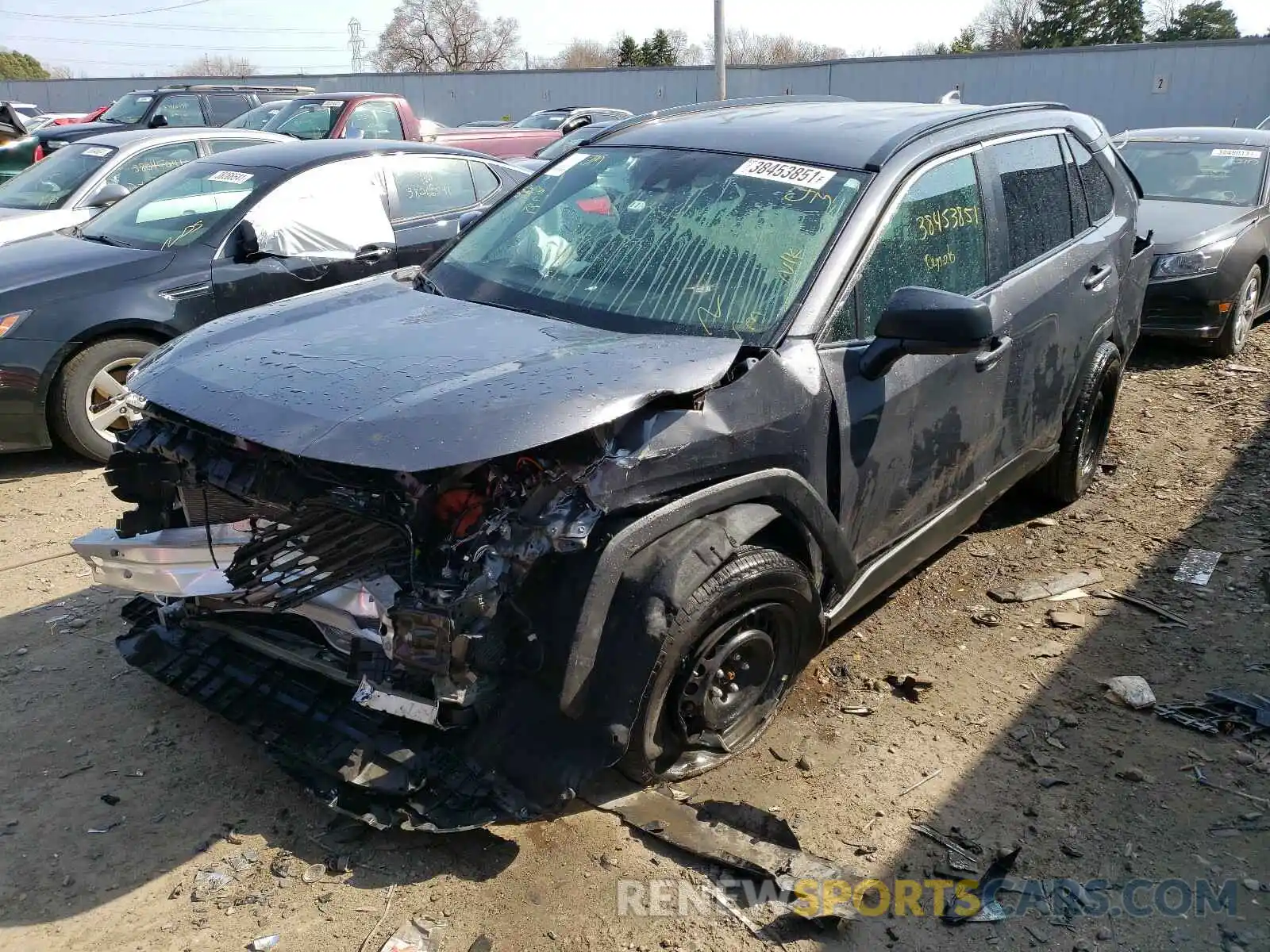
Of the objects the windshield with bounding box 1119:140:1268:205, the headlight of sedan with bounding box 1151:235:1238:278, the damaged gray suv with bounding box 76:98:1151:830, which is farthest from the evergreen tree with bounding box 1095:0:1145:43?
the damaged gray suv with bounding box 76:98:1151:830

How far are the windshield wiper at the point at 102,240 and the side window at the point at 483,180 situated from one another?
2.45 metres

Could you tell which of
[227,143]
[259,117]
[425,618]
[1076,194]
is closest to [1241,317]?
[1076,194]

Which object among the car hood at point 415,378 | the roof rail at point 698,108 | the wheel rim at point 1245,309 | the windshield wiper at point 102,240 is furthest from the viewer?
the wheel rim at point 1245,309

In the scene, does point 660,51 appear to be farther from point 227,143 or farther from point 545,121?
point 227,143

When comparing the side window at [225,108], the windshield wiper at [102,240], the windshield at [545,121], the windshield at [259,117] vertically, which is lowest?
the windshield wiper at [102,240]

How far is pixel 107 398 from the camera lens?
559cm

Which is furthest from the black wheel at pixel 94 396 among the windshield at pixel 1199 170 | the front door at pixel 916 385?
the windshield at pixel 1199 170

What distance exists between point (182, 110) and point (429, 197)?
8.70 m

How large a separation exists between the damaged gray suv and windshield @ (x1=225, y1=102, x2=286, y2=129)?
10.1 meters

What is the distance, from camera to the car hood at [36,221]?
752cm

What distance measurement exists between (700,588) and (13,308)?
453 centimetres

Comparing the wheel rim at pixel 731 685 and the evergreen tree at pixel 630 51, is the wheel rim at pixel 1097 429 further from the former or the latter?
the evergreen tree at pixel 630 51

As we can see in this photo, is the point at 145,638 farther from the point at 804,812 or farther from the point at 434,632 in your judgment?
the point at 804,812

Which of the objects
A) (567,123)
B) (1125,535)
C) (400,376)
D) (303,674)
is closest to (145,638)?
(303,674)
